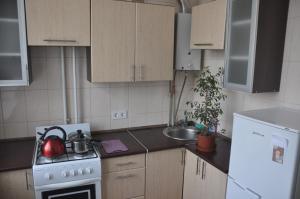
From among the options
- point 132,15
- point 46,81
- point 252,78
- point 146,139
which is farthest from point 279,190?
point 46,81

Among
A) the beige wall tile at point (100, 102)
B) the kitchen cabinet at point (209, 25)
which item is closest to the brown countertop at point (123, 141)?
the beige wall tile at point (100, 102)

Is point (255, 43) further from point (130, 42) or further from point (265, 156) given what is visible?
point (130, 42)

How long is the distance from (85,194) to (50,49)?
4.22 ft

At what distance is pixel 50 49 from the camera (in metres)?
2.27

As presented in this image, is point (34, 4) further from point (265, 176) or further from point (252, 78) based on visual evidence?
point (265, 176)

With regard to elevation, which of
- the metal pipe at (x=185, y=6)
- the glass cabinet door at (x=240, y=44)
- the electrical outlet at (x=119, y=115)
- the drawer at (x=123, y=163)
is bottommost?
the drawer at (x=123, y=163)

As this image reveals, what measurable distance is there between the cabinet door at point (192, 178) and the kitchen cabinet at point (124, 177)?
414 millimetres

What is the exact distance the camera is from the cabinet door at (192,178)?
85.2 inches

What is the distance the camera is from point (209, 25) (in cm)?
218

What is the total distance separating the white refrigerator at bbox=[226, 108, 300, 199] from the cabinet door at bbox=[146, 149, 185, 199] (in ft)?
2.12

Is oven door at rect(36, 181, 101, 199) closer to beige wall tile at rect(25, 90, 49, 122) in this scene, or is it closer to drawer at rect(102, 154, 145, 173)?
drawer at rect(102, 154, 145, 173)

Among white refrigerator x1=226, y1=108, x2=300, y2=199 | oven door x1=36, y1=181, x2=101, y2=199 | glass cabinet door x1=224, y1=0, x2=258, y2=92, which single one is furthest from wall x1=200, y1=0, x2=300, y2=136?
oven door x1=36, y1=181, x2=101, y2=199

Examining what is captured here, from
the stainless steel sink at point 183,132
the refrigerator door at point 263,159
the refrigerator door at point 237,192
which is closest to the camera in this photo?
the refrigerator door at point 263,159

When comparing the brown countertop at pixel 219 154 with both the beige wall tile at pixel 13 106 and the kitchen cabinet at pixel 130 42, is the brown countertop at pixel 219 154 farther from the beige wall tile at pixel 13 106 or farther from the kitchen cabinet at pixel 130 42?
the beige wall tile at pixel 13 106
